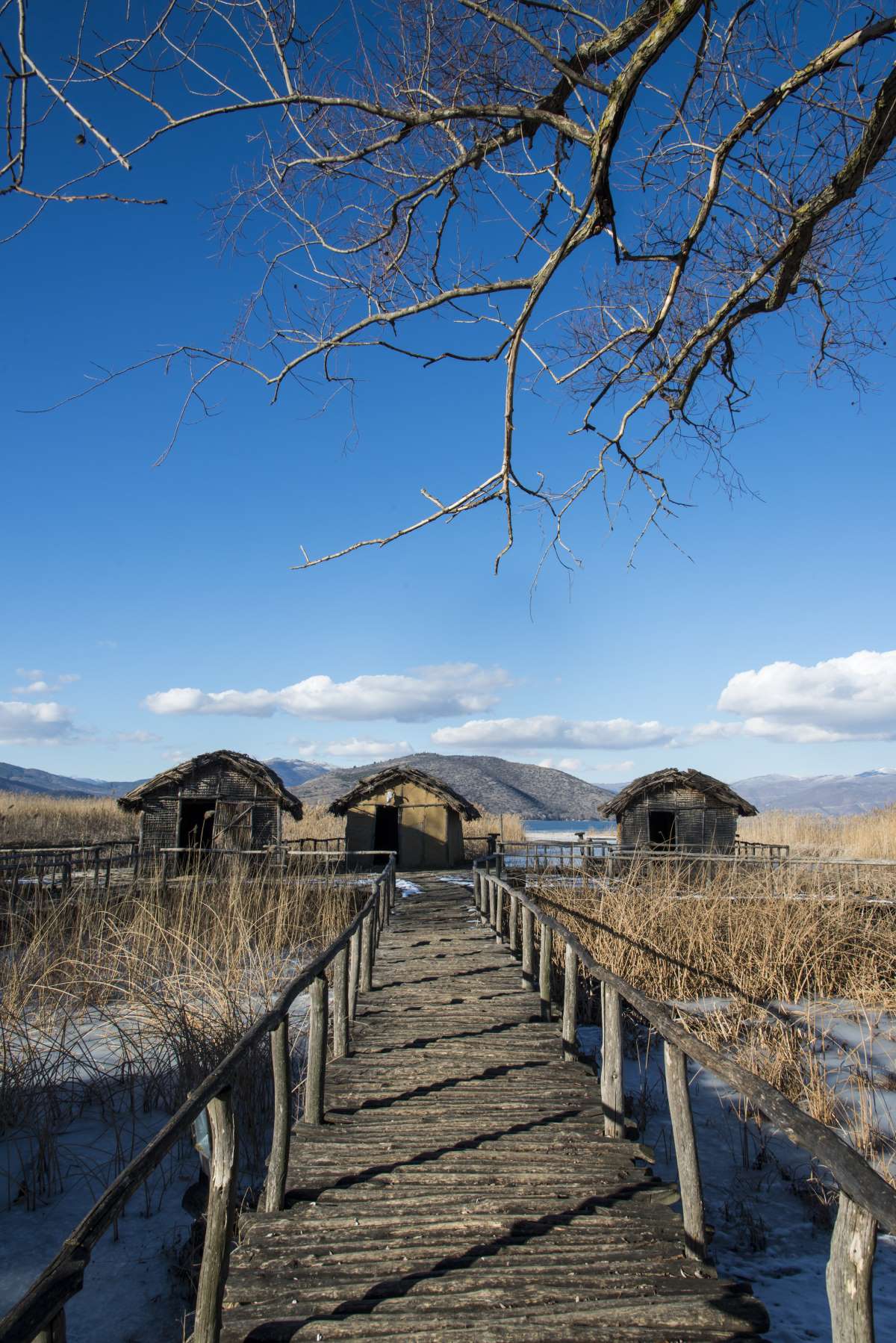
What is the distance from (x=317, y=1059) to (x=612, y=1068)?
1.74m

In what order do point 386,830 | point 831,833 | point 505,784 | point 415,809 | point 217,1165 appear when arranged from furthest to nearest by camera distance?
point 505,784 → point 831,833 → point 386,830 → point 415,809 → point 217,1165

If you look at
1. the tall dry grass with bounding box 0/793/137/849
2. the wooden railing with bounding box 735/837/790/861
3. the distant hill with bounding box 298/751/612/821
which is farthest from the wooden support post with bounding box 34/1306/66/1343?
the distant hill with bounding box 298/751/612/821

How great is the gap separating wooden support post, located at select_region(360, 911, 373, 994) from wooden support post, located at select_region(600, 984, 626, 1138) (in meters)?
3.36

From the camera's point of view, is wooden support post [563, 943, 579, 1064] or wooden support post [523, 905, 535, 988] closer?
wooden support post [563, 943, 579, 1064]

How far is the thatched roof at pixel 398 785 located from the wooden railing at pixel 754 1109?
16.3m

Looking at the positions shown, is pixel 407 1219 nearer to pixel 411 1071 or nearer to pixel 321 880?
pixel 411 1071

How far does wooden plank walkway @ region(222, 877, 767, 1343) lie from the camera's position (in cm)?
302

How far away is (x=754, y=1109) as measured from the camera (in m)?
7.02

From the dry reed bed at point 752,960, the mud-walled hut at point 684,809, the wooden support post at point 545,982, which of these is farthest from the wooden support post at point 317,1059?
the mud-walled hut at point 684,809

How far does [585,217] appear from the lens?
373 centimetres

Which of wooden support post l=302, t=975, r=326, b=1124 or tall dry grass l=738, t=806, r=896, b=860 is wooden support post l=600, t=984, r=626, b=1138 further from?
tall dry grass l=738, t=806, r=896, b=860

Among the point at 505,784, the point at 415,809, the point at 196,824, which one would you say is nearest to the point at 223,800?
the point at 196,824

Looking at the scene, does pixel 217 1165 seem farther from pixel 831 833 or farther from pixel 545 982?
pixel 831 833

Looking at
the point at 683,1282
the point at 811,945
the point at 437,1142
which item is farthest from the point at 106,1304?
the point at 811,945
